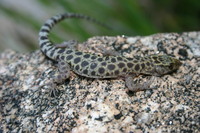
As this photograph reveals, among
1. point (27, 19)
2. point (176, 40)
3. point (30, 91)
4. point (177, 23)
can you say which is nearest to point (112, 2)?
point (177, 23)

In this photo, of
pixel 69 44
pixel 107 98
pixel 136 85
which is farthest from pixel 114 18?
pixel 107 98

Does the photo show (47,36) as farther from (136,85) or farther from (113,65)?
(136,85)

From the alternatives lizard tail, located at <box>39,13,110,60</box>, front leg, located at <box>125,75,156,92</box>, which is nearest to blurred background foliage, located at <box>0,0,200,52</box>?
lizard tail, located at <box>39,13,110,60</box>

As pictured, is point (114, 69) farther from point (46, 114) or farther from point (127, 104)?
point (46, 114)

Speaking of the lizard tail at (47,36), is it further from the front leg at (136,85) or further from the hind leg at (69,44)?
the front leg at (136,85)

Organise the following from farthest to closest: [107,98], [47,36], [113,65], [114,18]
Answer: [114,18] < [47,36] < [113,65] < [107,98]

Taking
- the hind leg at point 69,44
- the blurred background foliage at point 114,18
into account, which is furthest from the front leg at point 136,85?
the blurred background foliage at point 114,18

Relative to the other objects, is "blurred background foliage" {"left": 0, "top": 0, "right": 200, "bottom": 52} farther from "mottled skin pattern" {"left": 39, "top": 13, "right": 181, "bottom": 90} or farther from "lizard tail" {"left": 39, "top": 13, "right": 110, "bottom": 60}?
"mottled skin pattern" {"left": 39, "top": 13, "right": 181, "bottom": 90}
